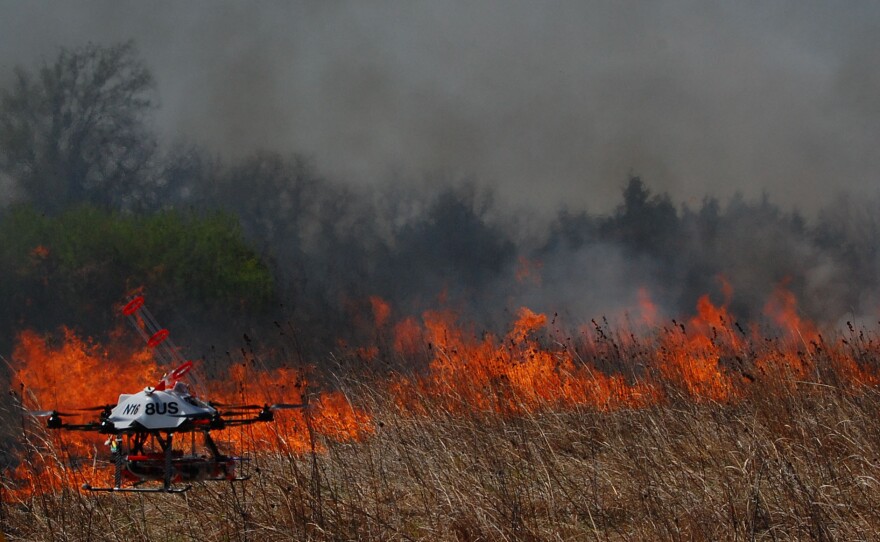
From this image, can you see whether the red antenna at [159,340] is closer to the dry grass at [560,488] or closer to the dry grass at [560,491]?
the dry grass at [560,491]

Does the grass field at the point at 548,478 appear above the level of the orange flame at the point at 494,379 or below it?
below

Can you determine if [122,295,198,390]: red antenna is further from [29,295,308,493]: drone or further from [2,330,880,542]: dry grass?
[2,330,880,542]: dry grass

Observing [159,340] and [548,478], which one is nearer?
[159,340]

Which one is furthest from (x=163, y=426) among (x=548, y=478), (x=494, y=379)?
(x=494, y=379)

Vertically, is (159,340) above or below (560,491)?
above

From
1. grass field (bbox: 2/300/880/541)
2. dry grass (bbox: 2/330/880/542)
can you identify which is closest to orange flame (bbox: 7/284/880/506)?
grass field (bbox: 2/300/880/541)

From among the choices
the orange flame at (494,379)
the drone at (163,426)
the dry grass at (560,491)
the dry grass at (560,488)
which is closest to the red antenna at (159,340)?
the drone at (163,426)

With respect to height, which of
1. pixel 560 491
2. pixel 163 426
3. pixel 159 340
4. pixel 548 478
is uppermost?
pixel 159 340

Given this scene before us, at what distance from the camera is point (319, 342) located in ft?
82.1

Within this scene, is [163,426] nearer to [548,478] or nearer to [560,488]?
[548,478]

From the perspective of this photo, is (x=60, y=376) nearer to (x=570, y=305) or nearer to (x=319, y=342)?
(x=319, y=342)

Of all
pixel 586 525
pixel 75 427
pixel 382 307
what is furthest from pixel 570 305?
pixel 75 427

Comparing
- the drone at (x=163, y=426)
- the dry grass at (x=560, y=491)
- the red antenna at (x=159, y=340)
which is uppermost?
the red antenna at (x=159, y=340)

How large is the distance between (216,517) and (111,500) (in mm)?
1660
